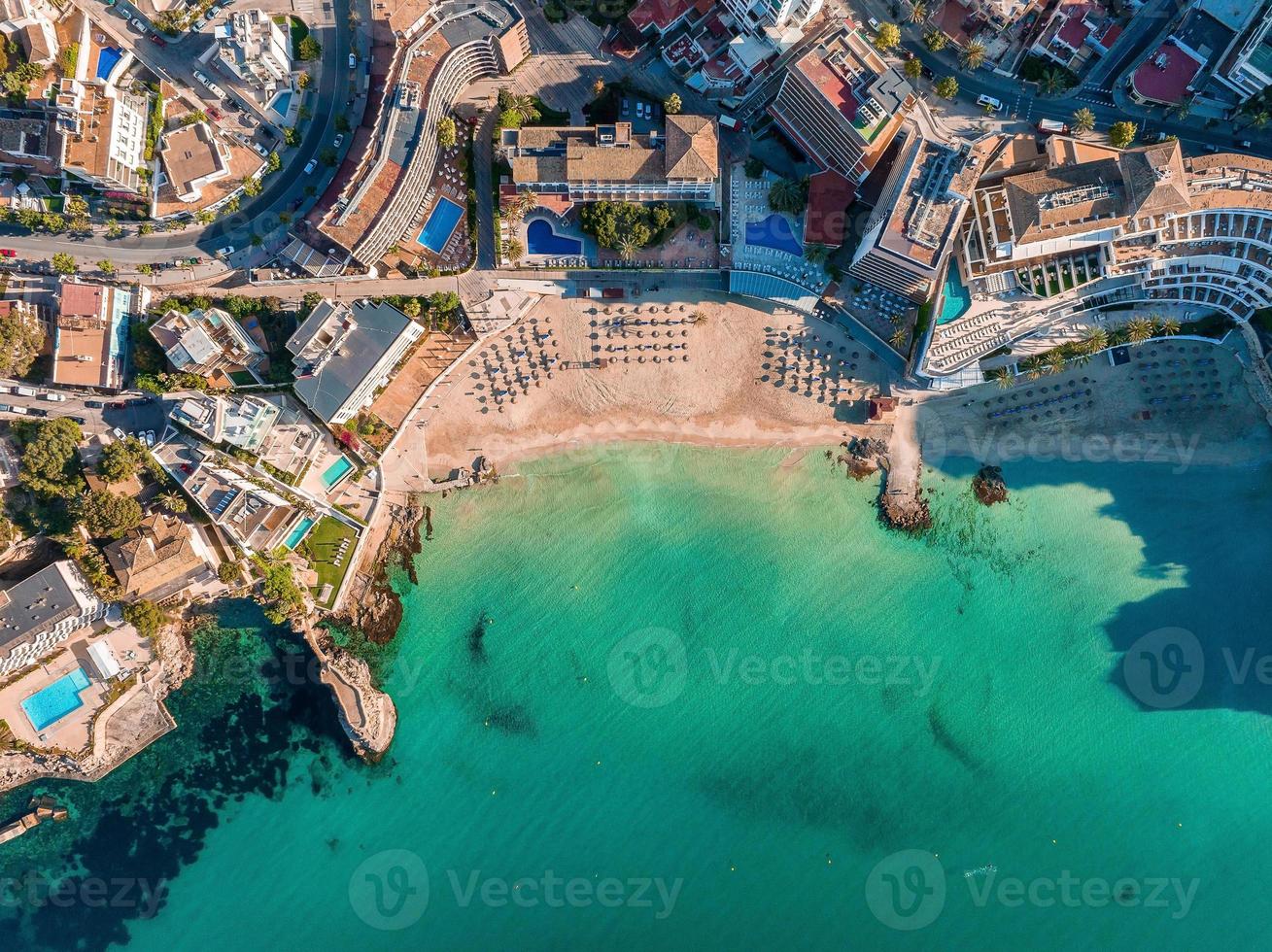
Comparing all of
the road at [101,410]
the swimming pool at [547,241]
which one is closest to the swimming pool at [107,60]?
the road at [101,410]

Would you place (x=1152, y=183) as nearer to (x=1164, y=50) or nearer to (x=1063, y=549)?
(x=1164, y=50)

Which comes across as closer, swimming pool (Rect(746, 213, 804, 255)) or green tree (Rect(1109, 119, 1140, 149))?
green tree (Rect(1109, 119, 1140, 149))

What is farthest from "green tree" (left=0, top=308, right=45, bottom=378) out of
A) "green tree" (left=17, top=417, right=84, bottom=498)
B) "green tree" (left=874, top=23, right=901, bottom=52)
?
"green tree" (left=874, top=23, right=901, bottom=52)

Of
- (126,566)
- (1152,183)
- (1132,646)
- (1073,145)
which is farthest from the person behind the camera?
(1132,646)

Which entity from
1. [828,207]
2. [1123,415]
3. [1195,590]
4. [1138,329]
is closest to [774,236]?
[828,207]

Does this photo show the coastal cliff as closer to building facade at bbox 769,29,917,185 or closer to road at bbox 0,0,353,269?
road at bbox 0,0,353,269

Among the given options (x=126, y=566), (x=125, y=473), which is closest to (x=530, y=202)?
(x=125, y=473)
